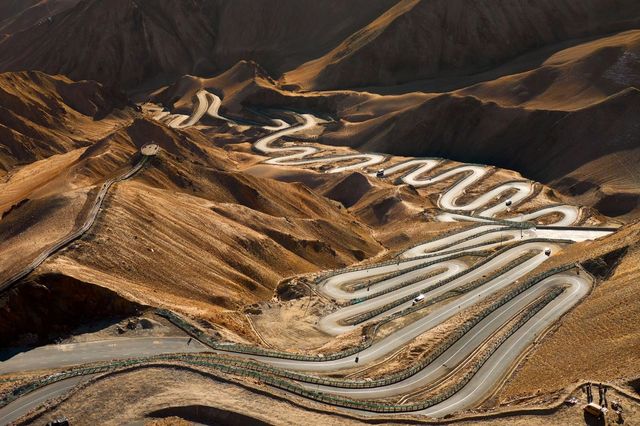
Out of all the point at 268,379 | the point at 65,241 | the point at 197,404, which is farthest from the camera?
the point at 65,241

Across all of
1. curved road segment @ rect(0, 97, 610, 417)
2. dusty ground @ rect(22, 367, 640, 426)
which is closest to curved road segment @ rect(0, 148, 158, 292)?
curved road segment @ rect(0, 97, 610, 417)

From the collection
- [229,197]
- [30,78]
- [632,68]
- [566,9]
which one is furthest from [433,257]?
[566,9]

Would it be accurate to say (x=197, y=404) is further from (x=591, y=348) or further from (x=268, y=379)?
(x=591, y=348)

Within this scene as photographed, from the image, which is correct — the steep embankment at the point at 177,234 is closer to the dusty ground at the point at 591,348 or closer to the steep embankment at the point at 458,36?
the dusty ground at the point at 591,348

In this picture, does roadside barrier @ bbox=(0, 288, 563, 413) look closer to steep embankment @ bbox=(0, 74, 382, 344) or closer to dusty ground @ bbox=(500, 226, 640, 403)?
dusty ground @ bbox=(500, 226, 640, 403)

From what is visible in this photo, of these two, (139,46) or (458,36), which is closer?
(458,36)

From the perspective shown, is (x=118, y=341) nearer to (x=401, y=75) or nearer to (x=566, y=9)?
(x=401, y=75)

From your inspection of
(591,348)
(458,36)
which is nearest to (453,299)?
(591,348)
